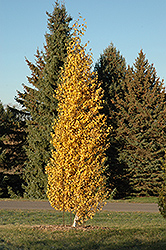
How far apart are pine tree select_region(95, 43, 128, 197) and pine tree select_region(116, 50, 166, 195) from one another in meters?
0.47

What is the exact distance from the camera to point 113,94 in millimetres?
22766

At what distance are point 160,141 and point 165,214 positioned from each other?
11981 millimetres

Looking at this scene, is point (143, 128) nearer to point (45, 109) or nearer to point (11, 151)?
point (45, 109)

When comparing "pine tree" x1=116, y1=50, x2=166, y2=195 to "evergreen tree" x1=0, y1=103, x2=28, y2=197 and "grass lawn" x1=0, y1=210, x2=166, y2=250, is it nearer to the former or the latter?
"evergreen tree" x1=0, y1=103, x2=28, y2=197

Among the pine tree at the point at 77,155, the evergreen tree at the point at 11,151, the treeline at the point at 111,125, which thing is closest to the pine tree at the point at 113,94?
the treeline at the point at 111,125

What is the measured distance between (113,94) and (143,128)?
317 cm

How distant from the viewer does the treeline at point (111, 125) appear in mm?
19609

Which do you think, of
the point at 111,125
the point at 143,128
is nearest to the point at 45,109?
the point at 111,125

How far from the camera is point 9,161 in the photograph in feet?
76.1

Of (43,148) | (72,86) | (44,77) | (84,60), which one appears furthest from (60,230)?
(44,77)

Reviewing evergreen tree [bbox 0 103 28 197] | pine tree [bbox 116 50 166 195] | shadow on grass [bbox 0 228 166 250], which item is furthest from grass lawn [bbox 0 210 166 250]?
evergreen tree [bbox 0 103 28 197]

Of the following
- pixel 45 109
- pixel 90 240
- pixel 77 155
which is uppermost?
pixel 45 109

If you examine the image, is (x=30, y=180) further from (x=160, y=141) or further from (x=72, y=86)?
(x=72, y=86)

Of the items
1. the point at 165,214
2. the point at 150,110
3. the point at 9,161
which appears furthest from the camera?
the point at 9,161
